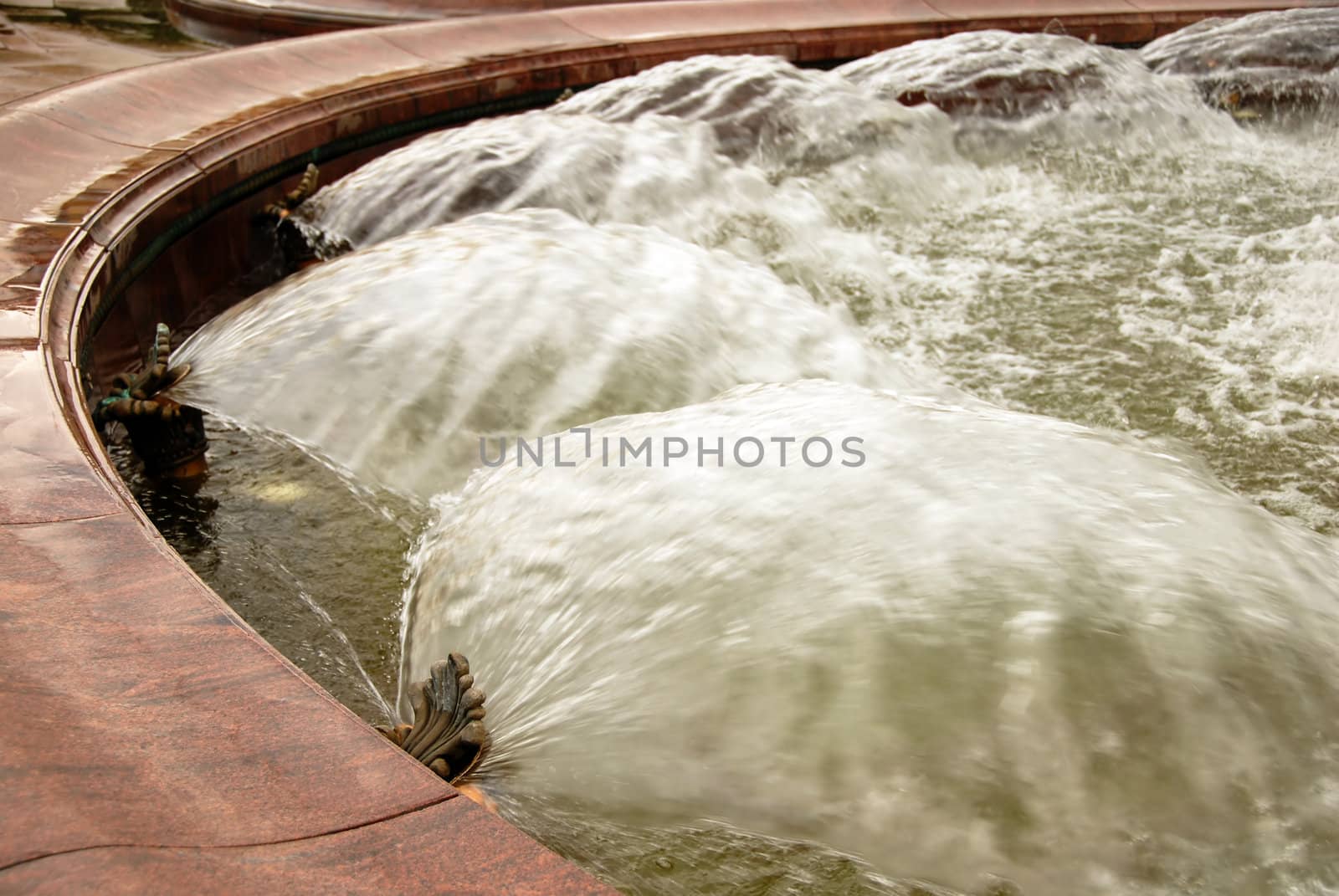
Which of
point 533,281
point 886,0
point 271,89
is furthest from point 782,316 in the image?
point 886,0

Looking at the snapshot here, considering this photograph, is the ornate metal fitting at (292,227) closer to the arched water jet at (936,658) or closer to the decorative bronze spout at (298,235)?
the decorative bronze spout at (298,235)

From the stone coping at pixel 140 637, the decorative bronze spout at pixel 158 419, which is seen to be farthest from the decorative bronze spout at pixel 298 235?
the decorative bronze spout at pixel 158 419

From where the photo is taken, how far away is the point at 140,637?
1.32 m

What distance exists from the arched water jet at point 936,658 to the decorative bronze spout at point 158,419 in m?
0.79

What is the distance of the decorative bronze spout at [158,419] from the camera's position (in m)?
2.45

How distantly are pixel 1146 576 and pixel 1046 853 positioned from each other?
0.53 m

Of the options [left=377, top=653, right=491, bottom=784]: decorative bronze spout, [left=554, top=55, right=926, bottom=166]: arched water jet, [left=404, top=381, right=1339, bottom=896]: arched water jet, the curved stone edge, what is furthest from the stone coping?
the curved stone edge

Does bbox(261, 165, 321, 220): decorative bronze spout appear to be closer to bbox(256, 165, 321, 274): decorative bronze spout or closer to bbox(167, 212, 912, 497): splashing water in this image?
bbox(256, 165, 321, 274): decorative bronze spout

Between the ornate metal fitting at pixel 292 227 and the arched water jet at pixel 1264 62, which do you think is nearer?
the ornate metal fitting at pixel 292 227

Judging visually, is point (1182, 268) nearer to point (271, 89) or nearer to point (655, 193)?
point (655, 193)

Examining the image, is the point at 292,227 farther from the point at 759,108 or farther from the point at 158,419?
the point at 759,108

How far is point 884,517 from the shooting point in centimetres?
190

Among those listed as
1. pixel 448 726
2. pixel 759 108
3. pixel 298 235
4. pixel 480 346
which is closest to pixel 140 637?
pixel 448 726

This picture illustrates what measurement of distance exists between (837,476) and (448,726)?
0.87 m
